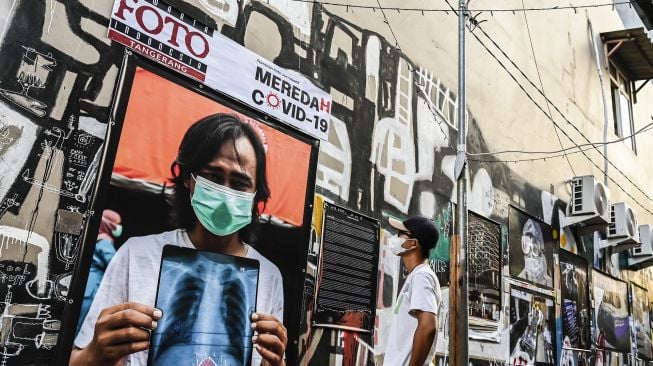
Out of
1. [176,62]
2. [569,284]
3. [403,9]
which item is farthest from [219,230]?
[569,284]

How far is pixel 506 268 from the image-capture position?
7.21 metres

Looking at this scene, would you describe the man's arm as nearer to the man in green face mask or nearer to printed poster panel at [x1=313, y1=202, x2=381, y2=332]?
the man in green face mask

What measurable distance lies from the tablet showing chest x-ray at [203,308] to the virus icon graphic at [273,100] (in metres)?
1.27

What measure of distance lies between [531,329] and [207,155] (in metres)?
5.84

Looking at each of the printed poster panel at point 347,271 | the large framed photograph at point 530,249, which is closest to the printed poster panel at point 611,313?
the large framed photograph at point 530,249

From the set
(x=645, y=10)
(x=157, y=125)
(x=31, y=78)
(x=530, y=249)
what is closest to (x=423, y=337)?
(x=157, y=125)

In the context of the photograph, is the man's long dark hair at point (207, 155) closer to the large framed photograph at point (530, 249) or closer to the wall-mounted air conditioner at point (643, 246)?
the large framed photograph at point (530, 249)

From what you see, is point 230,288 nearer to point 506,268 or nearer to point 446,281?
point 446,281

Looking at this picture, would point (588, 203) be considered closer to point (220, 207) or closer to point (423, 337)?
point (423, 337)

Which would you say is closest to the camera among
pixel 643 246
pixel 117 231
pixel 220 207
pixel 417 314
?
pixel 417 314

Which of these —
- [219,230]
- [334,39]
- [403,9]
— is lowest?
[219,230]

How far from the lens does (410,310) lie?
3029 millimetres

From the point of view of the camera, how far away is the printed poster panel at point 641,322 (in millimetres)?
10617

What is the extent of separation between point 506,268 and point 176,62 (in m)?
5.45
